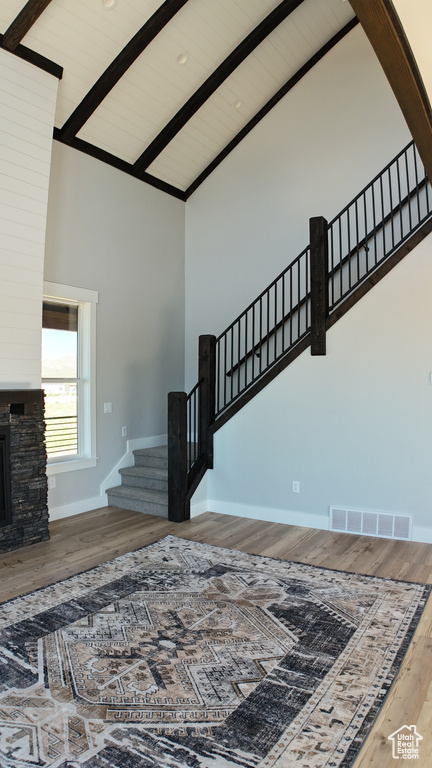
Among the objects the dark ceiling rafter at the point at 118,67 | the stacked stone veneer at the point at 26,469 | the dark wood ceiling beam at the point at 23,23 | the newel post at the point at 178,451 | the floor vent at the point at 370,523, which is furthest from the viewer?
the newel post at the point at 178,451

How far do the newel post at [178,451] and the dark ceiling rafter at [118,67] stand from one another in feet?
9.46

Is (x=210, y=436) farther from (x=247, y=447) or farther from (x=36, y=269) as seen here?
(x=36, y=269)

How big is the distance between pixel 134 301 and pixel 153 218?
116 cm

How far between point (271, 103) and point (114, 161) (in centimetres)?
222

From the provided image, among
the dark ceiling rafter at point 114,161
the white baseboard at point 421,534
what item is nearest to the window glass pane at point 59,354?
the dark ceiling rafter at point 114,161

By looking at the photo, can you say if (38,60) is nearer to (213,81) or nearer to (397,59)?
(213,81)

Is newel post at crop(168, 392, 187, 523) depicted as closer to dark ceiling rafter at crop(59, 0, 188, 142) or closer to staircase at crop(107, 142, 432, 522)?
staircase at crop(107, 142, 432, 522)

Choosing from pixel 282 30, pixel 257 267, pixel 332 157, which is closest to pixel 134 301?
pixel 257 267

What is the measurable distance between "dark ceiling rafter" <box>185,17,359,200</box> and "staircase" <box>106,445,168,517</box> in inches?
144

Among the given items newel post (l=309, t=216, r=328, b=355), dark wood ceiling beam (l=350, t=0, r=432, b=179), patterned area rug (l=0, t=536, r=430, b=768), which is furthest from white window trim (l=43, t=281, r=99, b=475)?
dark wood ceiling beam (l=350, t=0, r=432, b=179)

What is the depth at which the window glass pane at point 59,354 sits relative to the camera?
551 cm

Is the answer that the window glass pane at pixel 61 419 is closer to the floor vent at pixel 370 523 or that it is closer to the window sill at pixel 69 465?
the window sill at pixel 69 465

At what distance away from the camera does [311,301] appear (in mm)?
5078

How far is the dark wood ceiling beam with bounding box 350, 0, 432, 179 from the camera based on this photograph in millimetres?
1979
